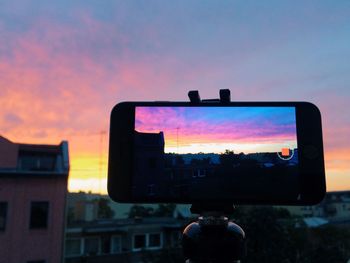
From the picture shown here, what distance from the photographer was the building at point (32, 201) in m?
12.9

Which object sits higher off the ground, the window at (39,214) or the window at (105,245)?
the window at (39,214)

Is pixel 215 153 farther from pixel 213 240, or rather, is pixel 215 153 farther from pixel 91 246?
pixel 91 246

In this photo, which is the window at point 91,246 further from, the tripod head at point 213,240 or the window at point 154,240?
the tripod head at point 213,240

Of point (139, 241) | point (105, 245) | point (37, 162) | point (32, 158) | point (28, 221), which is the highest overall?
point (32, 158)

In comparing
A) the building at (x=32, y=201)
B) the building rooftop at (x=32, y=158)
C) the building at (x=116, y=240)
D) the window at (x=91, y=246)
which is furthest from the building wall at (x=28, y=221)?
the window at (x=91, y=246)

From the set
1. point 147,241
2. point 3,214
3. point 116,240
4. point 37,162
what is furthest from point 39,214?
point 147,241

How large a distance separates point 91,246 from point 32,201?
4.97 meters

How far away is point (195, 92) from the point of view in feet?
3.02

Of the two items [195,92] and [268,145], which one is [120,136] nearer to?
[195,92]

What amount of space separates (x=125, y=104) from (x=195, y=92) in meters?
0.19

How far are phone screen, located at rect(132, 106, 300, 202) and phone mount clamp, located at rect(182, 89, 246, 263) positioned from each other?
0.03m

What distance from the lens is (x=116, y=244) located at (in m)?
17.9

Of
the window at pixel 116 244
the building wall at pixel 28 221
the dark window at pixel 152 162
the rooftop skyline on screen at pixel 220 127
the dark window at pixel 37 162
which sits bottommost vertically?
the window at pixel 116 244

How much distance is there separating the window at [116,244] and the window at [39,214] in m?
4.90
